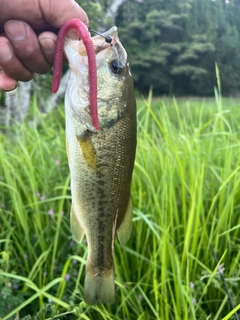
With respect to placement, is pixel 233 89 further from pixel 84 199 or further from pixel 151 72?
pixel 84 199

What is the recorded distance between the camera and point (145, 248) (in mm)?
1743

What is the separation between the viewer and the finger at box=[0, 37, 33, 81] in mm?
1096

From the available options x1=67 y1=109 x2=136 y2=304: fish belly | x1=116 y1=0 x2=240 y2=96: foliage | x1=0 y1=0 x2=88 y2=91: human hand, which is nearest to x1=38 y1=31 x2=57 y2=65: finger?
x1=0 y1=0 x2=88 y2=91: human hand

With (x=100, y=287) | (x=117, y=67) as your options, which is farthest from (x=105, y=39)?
(x=100, y=287)

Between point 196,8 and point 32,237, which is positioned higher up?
point 196,8

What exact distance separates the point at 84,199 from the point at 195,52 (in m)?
11.5

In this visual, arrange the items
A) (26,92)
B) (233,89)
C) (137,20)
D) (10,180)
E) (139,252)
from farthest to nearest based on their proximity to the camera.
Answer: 1. (137,20)
2. (233,89)
3. (26,92)
4. (10,180)
5. (139,252)

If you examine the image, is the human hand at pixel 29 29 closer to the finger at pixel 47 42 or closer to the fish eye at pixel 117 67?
the finger at pixel 47 42

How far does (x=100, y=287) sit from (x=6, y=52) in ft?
2.40

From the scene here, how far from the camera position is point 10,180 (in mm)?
1936

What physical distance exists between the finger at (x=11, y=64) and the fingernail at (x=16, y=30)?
0.10ft

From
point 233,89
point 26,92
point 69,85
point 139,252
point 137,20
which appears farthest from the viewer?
point 137,20

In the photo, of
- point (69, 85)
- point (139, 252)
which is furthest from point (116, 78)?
point (139, 252)

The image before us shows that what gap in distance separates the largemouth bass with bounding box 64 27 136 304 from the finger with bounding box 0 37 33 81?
17cm
